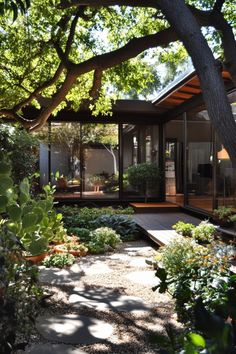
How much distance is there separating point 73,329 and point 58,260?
2.59 meters

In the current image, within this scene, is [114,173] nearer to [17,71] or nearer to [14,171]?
[17,71]

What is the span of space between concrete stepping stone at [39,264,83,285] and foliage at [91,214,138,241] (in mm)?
2666

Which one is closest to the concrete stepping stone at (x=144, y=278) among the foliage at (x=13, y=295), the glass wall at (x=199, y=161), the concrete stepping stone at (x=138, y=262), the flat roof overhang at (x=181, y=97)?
the concrete stepping stone at (x=138, y=262)

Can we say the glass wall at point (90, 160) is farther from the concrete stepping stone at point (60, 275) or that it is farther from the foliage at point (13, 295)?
the foliage at point (13, 295)

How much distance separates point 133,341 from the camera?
11.0ft

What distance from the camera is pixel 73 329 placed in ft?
11.6

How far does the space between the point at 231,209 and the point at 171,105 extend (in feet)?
16.8

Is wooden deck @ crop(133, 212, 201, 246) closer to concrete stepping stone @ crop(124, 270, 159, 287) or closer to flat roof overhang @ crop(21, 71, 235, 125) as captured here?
concrete stepping stone @ crop(124, 270, 159, 287)

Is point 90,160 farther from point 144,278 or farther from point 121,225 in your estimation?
point 144,278

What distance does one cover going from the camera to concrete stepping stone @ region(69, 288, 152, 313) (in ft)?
13.8

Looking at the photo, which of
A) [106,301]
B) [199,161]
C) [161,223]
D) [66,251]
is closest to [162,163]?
[199,161]

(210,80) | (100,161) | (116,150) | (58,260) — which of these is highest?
(116,150)

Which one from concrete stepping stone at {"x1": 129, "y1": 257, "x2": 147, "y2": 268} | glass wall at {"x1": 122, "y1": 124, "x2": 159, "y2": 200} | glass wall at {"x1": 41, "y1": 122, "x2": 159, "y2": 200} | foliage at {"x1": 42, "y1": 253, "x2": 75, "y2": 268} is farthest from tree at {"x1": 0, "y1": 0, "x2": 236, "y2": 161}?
concrete stepping stone at {"x1": 129, "y1": 257, "x2": 147, "y2": 268}

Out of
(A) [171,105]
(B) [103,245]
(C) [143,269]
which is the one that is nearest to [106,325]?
(C) [143,269]
